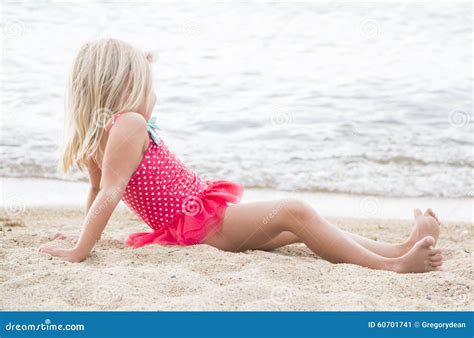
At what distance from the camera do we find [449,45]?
11.6 meters

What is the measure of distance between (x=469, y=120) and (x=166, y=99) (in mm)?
3800

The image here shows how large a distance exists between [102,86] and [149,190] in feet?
2.05

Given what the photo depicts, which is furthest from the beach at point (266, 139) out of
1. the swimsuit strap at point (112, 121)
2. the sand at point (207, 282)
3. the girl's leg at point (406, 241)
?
the swimsuit strap at point (112, 121)

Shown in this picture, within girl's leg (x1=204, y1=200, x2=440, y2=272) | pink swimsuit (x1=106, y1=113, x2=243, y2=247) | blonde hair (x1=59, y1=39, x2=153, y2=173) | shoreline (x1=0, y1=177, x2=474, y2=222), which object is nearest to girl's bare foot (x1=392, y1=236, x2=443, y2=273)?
girl's leg (x1=204, y1=200, x2=440, y2=272)

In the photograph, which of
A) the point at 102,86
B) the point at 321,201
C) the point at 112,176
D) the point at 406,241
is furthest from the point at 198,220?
the point at 321,201

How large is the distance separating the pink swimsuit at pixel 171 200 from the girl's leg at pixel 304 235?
0.08 metres

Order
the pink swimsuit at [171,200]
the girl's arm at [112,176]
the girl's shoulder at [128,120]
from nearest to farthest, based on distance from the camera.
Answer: the girl's arm at [112,176]
the girl's shoulder at [128,120]
the pink swimsuit at [171,200]

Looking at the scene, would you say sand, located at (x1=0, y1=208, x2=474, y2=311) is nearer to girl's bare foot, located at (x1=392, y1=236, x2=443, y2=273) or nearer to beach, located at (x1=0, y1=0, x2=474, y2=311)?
beach, located at (x1=0, y1=0, x2=474, y2=311)

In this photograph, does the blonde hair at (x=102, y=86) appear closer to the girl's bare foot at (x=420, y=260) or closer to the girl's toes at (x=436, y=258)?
the girl's bare foot at (x=420, y=260)

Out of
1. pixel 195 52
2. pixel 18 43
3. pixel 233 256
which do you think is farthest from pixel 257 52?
pixel 233 256

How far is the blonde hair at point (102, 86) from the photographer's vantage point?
3.78 meters

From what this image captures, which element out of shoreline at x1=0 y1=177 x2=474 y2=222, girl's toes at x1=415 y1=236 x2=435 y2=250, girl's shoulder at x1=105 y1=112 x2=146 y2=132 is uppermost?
girl's shoulder at x1=105 y1=112 x2=146 y2=132

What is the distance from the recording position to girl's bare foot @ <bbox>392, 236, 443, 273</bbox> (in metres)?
3.71

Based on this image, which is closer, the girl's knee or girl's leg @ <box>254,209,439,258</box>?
the girl's knee
